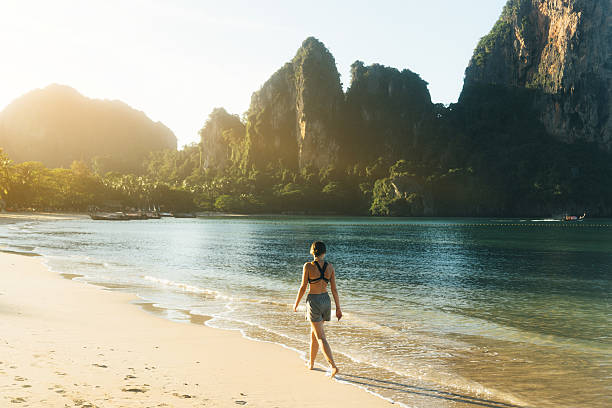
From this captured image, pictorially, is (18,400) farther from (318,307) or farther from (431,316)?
(431,316)

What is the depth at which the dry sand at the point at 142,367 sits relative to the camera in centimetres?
683

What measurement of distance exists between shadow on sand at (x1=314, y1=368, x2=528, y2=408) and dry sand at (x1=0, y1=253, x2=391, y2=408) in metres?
0.44

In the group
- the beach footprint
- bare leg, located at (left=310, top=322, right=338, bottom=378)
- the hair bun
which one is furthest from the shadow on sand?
the beach footprint

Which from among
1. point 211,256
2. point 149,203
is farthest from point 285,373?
point 149,203

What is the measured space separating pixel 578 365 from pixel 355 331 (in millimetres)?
5340

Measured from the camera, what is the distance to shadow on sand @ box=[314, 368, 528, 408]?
25.7ft

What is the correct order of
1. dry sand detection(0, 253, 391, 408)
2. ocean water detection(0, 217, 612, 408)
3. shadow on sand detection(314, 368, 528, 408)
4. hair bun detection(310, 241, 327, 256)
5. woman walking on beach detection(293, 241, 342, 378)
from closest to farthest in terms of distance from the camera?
dry sand detection(0, 253, 391, 408)
shadow on sand detection(314, 368, 528, 408)
hair bun detection(310, 241, 327, 256)
woman walking on beach detection(293, 241, 342, 378)
ocean water detection(0, 217, 612, 408)

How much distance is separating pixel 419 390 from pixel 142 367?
4.87m

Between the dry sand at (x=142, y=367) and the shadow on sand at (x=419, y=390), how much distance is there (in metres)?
0.44

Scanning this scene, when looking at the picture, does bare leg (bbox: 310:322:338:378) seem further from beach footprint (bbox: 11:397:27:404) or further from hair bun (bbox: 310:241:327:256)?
beach footprint (bbox: 11:397:27:404)

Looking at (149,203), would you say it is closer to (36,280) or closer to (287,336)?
(36,280)

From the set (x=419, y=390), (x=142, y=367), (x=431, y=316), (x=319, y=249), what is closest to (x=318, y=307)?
(x=319, y=249)

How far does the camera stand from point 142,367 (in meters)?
8.41

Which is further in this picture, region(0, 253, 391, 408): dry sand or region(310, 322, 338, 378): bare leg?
region(310, 322, 338, 378): bare leg
